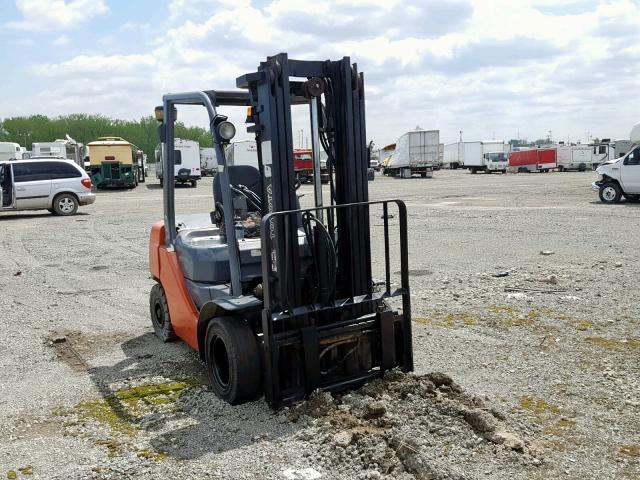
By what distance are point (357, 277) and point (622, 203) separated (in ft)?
62.9

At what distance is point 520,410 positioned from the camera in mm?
4551

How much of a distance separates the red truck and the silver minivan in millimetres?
42529

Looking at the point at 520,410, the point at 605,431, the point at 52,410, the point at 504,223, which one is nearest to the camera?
the point at 605,431

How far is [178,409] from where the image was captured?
4.75 metres

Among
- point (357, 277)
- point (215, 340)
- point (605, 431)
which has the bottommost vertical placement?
point (605, 431)

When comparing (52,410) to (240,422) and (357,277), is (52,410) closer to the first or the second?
(240,422)

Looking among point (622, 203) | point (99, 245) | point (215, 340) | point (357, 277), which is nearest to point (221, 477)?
point (215, 340)

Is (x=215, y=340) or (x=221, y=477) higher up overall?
(x=215, y=340)

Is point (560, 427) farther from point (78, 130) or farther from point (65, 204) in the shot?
point (78, 130)

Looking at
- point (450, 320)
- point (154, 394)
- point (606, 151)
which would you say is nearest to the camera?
point (154, 394)

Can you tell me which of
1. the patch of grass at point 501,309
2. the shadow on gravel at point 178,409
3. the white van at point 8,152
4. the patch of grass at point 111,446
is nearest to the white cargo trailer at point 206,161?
the white van at point 8,152

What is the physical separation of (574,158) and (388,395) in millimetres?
57740

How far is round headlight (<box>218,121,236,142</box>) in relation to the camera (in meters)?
4.61

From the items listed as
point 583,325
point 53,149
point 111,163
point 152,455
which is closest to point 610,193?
point 583,325
